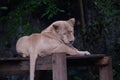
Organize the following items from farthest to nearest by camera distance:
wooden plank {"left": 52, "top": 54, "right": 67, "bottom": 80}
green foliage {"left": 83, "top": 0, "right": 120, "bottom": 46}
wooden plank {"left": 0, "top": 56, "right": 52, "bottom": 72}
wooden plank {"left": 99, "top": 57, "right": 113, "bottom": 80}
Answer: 1. green foliage {"left": 83, "top": 0, "right": 120, "bottom": 46}
2. wooden plank {"left": 99, "top": 57, "right": 113, "bottom": 80}
3. wooden plank {"left": 0, "top": 56, "right": 52, "bottom": 72}
4. wooden plank {"left": 52, "top": 54, "right": 67, "bottom": 80}

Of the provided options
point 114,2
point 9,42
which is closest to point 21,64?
point 9,42

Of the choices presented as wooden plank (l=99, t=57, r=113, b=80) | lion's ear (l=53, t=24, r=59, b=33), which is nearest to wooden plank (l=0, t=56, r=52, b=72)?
lion's ear (l=53, t=24, r=59, b=33)

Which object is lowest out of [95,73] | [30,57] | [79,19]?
[95,73]

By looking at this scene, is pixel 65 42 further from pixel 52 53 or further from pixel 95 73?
pixel 95 73

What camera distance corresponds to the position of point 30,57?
17.0 feet

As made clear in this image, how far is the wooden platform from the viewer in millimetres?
4938

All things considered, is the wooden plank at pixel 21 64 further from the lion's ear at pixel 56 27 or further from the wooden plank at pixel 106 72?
the wooden plank at pixel 106 72

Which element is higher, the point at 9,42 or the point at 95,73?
the point at 9,42

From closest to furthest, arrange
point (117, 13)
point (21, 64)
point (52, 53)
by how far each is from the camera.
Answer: point (52, 53) < point (21, 64) < point (117, 13)

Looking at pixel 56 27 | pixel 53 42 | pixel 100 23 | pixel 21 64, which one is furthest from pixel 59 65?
pixel 100 23

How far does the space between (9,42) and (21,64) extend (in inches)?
112

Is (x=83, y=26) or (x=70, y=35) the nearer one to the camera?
(x=70, y=35)

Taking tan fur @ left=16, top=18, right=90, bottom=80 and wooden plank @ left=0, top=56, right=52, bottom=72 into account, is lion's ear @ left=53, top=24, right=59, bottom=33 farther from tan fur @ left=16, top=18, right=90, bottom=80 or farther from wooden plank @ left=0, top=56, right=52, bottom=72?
wooden plank @ left=0, top=56, right=52, bottom=72

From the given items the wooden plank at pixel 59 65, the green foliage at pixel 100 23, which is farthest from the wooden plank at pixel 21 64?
the green foliage at pixel 100 23
